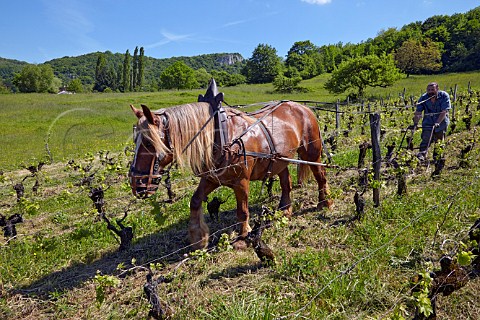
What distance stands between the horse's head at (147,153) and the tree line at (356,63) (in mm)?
40439

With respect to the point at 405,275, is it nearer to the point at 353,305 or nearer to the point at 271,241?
the point at 353,305

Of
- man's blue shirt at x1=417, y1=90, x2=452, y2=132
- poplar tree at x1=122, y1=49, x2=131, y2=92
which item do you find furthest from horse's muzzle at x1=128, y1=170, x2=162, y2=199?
poplar tree at x1=122, y1=49, x2=131, y2=92

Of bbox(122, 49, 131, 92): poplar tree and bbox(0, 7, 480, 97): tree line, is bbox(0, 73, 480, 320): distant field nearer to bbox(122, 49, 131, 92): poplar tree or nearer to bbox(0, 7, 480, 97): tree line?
bbox(0, 7, 480, 97): tree line

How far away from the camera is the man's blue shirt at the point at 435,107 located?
20.3 ft

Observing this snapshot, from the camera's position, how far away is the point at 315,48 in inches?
4210

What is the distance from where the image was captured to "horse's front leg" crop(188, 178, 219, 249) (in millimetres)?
3910

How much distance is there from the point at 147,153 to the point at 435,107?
20.1 ft

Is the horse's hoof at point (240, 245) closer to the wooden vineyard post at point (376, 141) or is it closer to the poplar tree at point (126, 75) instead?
the wooden vineyard post at point (376, 141)

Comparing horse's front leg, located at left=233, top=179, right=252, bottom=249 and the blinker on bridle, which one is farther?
horse's front leg, located at left=233, top=179, right=252, bottom=249

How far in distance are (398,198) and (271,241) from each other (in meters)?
2.36

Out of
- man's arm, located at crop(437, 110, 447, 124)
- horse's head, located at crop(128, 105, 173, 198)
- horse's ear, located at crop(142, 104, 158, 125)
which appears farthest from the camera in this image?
man's arm, located at crop(437, 110, 447, 124)

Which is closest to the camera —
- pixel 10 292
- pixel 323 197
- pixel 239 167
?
pixel 10 292

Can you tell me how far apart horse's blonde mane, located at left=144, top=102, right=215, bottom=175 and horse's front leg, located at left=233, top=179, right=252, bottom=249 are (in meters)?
0.54

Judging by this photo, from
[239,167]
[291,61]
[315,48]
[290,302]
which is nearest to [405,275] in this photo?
[290,302]
